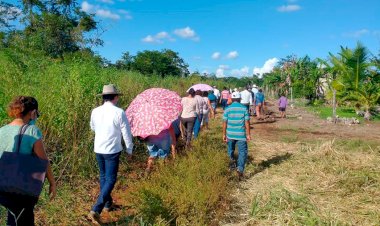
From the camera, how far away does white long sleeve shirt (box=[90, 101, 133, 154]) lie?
4.19 m

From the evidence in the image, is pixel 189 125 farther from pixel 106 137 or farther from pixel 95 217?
pixel 95 217

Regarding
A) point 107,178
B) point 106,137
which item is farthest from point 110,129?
point 107,178

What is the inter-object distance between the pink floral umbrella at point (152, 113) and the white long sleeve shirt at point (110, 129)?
137 cm

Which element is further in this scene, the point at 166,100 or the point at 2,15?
the point at 2,15

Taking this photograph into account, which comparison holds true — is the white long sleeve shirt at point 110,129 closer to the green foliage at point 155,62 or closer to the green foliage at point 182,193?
the green foliage at point 182,193

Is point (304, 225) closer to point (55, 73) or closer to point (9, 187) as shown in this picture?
point (9, 187)

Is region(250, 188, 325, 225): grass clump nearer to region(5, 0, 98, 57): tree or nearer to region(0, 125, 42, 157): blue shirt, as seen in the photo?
region(0, 125, 42, 157): blue shirt

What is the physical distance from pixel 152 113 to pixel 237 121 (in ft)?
5.44

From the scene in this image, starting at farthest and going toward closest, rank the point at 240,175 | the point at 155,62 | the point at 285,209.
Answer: the point at 155,62
the point at 240,175
the point at 285,209

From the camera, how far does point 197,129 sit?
8.92 m

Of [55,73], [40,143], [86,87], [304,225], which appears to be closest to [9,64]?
[55,73]

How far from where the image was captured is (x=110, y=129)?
419 centimetres

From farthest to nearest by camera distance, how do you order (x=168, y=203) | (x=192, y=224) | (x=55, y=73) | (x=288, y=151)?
(x=288, y=151)
(x=55, y=73)
(x=168, y=203)
(x=192, y=224)

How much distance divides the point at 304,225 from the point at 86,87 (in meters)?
4.20
